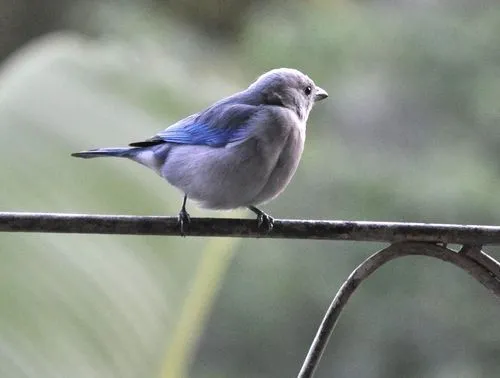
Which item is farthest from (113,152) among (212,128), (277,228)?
(277,228)

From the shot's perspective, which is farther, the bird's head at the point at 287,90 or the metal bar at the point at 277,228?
the bird's head at the point at 287,90

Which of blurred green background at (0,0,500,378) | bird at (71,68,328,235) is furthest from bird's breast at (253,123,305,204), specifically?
blurred green background at (0,0,500,378)

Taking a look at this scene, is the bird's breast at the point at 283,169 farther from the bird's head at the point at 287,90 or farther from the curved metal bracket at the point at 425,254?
the curved metal bracket at the point at 425,254

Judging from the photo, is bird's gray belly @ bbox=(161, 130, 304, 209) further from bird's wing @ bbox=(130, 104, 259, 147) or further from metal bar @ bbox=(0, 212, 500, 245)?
metal bar @ bbox=(0, 212, 500, 245)

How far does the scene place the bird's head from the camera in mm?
818

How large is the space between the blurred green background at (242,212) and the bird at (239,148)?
4.6 inches

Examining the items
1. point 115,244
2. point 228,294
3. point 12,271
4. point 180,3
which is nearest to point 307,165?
point 228,294

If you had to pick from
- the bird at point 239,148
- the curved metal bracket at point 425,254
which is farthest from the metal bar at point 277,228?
the bird at point 239,148

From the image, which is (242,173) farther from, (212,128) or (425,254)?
(425,254)

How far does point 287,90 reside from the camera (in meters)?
0.82

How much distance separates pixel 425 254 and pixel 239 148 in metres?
0.25

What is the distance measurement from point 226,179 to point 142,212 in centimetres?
20

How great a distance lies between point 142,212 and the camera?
2.99ft

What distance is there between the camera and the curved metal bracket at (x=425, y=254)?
1.77 feet
